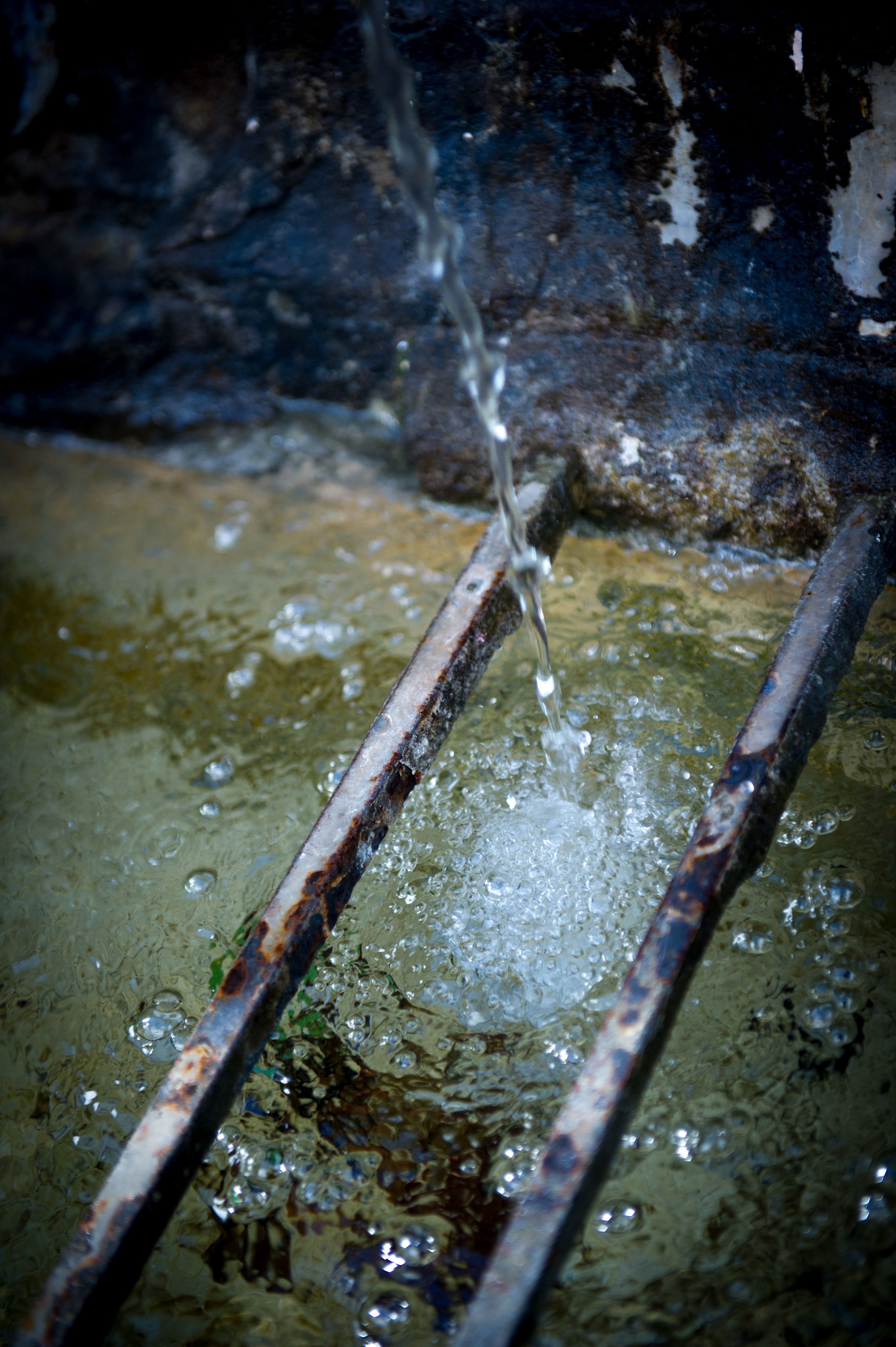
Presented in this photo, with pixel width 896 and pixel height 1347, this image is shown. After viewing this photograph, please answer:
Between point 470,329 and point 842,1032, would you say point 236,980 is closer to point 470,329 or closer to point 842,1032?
point 842,1032

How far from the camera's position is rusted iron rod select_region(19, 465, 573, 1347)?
110cm

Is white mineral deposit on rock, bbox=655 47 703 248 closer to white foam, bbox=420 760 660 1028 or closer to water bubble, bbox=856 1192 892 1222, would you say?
white foam, bbox=420 760 660 1028

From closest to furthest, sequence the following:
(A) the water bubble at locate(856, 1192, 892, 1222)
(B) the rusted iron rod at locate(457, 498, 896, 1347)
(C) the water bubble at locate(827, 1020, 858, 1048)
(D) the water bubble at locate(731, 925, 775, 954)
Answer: (B) the rusted iron rod at locate(457, 498, 896, 1347) → (A) the water bubble at locate(856, 1192, 892, 1222) → (C) the water bubble at locate(827, 1020, 858, 1048) → (D) the water bubble at locate(731, 925, 775, 954)

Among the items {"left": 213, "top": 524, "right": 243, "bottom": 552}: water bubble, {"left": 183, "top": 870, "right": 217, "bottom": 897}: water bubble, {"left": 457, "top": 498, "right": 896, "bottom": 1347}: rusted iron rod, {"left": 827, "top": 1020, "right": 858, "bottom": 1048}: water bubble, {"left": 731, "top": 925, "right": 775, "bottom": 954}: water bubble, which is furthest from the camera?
{"left": 213, "top": 524, "right": 243, "bottom": 552}: water bubble

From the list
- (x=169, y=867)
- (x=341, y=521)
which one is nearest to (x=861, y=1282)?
(x=169, y=867)

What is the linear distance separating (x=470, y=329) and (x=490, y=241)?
40 cm

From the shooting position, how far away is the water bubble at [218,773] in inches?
76.4

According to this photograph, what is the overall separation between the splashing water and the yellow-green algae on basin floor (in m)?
0.06

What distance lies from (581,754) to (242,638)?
89 cm

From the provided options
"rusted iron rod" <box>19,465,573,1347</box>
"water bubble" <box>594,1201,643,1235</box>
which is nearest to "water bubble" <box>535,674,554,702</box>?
"rusted iron rod" <box>19,465,573,1347</box>

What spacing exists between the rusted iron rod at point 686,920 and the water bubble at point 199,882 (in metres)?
0.84

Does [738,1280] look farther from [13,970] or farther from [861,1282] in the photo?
[13,970]

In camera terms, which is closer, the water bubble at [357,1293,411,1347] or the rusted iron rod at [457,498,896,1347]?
the rusted iron rod at [457,498,896,1347]

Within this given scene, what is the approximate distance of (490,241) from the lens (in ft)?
6.82
